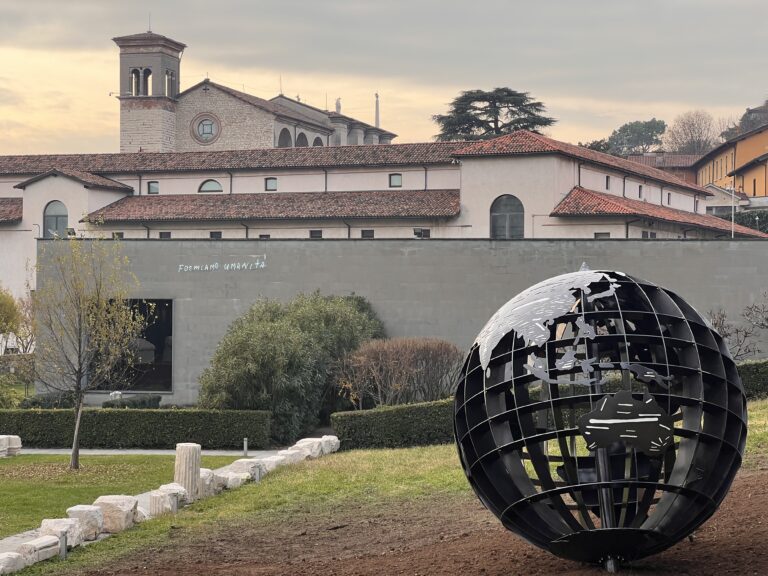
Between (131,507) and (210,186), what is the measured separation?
48379mm

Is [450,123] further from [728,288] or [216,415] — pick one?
[216,415]

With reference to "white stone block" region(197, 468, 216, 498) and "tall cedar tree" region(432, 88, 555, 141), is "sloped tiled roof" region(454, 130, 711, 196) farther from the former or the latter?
"white stone block" region(197, 468, 216, 498)

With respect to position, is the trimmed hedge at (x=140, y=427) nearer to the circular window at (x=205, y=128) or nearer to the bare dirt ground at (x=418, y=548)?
the bare dirt ground at (x=418, y=548)

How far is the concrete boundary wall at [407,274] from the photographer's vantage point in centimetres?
3991

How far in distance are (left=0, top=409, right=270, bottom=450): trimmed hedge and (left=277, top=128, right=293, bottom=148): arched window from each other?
53393 millimetres

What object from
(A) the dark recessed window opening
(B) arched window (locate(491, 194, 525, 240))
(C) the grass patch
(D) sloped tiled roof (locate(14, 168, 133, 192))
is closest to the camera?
(C) the grass patch

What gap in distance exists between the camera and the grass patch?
19953 mm

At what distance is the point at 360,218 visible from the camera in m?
57.2

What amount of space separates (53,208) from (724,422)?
2240 inches

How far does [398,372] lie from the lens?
35.1m

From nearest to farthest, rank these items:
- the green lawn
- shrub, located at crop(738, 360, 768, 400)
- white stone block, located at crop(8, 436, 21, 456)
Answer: the green lawn
shrub, located at crop(738, 360, 768, 400)
white stone block, located at crop(8, 436, 21, 456)

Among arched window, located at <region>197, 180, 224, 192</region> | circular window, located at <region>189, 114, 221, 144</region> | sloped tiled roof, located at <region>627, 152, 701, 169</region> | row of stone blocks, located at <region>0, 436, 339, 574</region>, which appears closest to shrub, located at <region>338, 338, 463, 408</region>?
row of stone blocks, located at <region>0, 436, 339, 574</region>

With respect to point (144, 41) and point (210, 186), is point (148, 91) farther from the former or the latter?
point (210, 186)

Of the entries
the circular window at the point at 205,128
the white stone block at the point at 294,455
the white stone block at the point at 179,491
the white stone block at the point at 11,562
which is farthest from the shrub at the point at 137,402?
the circular window at the point at 205,128
